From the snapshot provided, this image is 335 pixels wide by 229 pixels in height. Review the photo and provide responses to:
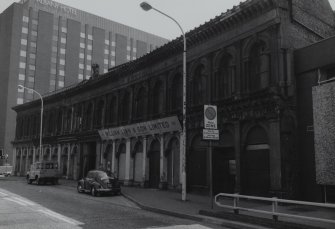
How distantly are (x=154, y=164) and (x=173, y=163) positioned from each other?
2.56 meters

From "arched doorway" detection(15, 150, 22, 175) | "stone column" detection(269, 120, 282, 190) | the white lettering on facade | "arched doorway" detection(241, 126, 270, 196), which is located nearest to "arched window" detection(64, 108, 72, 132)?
"arched doorway" detection(15, 150, 22, 175)

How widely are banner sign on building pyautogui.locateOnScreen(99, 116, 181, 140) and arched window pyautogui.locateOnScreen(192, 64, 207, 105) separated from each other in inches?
76.7

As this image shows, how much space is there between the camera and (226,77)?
22.3 m

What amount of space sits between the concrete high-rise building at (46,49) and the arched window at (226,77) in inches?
2419

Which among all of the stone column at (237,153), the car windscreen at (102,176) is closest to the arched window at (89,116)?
the car windscreen at (102,176)

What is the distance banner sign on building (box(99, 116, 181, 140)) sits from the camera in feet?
84.4

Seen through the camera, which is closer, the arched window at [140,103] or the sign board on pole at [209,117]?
the sign board on pole at [209,117]

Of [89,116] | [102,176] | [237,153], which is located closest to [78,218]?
[237,153]

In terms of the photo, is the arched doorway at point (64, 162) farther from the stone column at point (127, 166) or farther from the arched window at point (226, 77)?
the arched window at point (226, 77)

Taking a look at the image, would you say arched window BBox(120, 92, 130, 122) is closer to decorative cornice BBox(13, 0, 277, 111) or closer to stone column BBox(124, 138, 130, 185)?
decorative cornice BBox(13, 0, 277, 111)

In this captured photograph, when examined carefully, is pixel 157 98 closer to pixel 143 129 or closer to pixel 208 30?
pixel 143 129

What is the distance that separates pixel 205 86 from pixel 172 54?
14.6 feet

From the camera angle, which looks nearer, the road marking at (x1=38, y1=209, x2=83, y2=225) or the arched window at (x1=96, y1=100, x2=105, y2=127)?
the road marking at (x1=38, y1=209, x2=83, y2=225)

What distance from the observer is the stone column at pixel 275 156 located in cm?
1789
